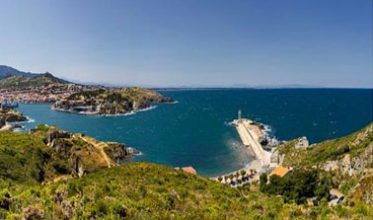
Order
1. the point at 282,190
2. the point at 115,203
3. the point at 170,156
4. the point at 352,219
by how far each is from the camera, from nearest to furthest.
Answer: the point at 115,203
the point at 352,219
the point at 282,190
the point at 170,156

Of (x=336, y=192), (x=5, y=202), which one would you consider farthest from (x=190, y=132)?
(x=5, y=202)

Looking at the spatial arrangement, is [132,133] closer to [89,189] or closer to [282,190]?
[282,190]

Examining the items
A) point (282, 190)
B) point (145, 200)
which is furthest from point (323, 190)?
point (145, 200)

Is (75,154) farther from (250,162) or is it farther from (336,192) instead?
(250,162)

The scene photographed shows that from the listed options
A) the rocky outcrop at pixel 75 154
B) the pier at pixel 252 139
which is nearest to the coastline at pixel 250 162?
the pier at pixel 252 139

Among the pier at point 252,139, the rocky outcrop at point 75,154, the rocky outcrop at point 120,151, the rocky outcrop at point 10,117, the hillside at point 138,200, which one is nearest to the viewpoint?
the hillside at point 138,200

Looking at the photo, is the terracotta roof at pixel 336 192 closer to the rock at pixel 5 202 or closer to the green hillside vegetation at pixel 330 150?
the green hillside vegetation at pixel 330 150

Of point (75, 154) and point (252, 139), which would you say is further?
point (252, 139)

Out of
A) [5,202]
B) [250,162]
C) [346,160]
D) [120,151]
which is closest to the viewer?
[5,202]

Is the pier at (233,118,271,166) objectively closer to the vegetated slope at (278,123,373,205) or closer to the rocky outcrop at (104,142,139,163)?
the vegetated slope at (278,123,373,205)

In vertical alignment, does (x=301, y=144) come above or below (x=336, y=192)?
above

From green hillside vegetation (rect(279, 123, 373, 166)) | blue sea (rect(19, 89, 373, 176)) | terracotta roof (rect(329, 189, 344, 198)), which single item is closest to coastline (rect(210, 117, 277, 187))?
blue sea (rect(19, 89, 373, 176))
